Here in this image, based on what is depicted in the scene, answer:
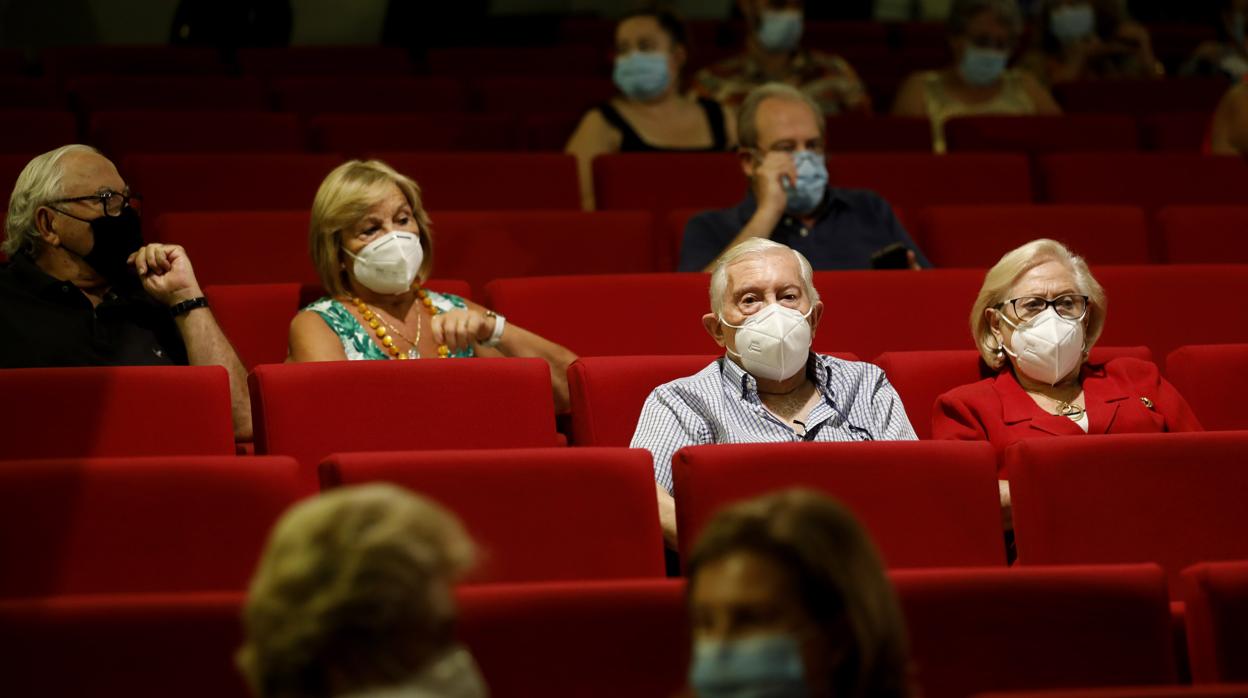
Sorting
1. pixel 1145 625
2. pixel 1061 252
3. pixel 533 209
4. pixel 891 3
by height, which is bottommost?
pixel 1145 625

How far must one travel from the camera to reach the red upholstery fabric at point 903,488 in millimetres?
1498

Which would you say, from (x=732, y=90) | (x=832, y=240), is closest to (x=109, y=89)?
(x=732, y=90)

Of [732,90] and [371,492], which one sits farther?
[732,90]

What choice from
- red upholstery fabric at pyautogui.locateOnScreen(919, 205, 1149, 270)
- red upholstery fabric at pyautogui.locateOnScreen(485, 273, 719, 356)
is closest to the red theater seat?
red upholstery fabric at pyautogui.locateOnScreen(919, 205, 1149, 270)

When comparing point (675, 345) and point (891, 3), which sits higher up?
point (891, 3)

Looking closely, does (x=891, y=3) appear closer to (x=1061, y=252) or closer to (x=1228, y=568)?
(x=1061, y=252)

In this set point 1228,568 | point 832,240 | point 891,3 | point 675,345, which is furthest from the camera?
point 891,3

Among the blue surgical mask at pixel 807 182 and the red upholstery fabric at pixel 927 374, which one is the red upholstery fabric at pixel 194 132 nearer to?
the blue surgical mask at pixel 807 182

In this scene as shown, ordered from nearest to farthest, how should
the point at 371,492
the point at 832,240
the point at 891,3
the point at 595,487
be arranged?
the point at 371,492 → the point at 595,487 → the point at 832,240 → the point at 891,3

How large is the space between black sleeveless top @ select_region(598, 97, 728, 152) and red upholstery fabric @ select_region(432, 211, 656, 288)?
1.59ft

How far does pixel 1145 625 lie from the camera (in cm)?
129

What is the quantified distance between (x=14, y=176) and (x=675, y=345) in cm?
108

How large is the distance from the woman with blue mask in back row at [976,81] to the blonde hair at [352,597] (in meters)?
2.55

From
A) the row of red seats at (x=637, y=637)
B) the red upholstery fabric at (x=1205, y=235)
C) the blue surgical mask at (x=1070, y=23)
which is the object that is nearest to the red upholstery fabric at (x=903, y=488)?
the row of red seats at (x=637, y=637)
